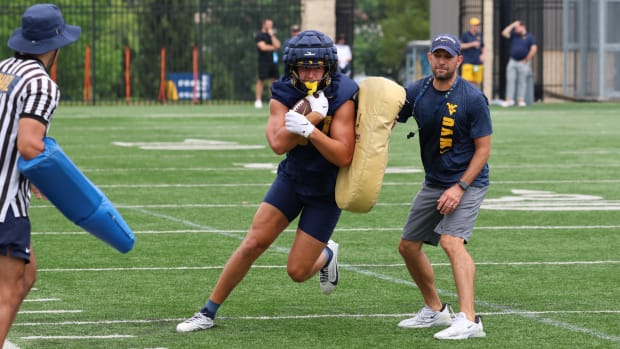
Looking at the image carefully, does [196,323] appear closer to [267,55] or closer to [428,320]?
[428,320]

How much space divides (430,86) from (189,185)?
904 centimetres

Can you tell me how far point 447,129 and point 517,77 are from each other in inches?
1135

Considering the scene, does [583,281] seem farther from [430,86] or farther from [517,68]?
[517,68]

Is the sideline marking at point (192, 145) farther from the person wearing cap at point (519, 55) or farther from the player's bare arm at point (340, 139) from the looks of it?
the player's bare arm at point (340, 139)

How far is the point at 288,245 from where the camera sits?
1243 centimetres

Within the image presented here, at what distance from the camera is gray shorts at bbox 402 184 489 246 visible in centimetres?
853

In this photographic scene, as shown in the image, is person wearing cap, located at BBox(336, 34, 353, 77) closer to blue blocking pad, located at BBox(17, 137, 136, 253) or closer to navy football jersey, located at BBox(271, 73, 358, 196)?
navy football jersey, located at BBox(271, 73, 358, 196)

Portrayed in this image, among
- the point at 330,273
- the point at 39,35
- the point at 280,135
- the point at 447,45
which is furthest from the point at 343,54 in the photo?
the point at 39,35

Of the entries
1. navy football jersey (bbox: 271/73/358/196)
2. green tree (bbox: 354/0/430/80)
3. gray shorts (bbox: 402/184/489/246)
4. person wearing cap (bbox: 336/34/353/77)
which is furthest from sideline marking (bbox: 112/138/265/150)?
green tree (bbox: 354/0/430/80)

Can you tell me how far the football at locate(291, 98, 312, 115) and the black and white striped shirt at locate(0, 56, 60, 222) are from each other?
1610 millimetres

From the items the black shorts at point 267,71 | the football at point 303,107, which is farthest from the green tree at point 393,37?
the football at point 303,107

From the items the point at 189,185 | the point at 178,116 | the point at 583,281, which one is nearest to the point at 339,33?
the point at 178,116

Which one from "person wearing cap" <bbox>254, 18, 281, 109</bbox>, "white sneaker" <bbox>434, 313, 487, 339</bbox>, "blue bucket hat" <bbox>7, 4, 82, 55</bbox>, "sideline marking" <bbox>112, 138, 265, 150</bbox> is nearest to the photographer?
"blue bucket hat" <bbox>7, 4, 82, 55</bbox>

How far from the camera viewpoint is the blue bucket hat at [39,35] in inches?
280
